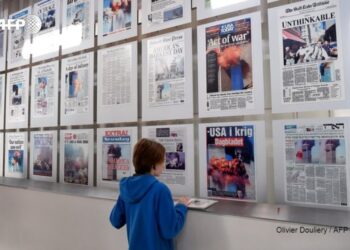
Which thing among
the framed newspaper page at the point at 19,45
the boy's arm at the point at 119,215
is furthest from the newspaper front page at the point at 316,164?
the framed newspaper page at the point at 19,45

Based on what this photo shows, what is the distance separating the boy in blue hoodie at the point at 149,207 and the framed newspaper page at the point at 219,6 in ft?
2.85

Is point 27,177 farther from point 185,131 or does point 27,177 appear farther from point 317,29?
point 317,29

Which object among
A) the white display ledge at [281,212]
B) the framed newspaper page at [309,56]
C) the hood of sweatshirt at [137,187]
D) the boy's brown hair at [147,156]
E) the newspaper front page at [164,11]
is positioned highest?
the newspaper front page at [164,11]

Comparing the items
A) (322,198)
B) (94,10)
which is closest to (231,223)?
(322,198)

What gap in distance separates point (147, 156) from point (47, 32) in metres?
1.94

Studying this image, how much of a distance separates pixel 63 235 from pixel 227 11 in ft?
5.81

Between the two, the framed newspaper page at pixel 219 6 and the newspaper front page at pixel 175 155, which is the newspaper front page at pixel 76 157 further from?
the framed newspaper page at pixel 219 6

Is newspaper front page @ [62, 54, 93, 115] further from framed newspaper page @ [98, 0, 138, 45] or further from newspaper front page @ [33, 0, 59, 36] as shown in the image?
newspaper front page @ [33, 0, 59, 36]

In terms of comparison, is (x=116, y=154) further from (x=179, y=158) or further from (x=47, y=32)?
(x=47, y=32)

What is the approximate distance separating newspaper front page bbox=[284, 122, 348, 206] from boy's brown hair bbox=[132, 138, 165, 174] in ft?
2.08

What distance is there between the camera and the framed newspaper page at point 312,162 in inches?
55.6

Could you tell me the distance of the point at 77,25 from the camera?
2543mm

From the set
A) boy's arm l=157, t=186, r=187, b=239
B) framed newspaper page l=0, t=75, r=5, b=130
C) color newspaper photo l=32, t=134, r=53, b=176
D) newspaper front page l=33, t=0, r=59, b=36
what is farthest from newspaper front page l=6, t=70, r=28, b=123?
boy's arm l=157, t=186, r=187, b=239

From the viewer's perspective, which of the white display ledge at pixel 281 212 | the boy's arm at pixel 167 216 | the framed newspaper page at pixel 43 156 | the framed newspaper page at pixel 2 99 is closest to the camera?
the white display ledge at pixel 281 212
